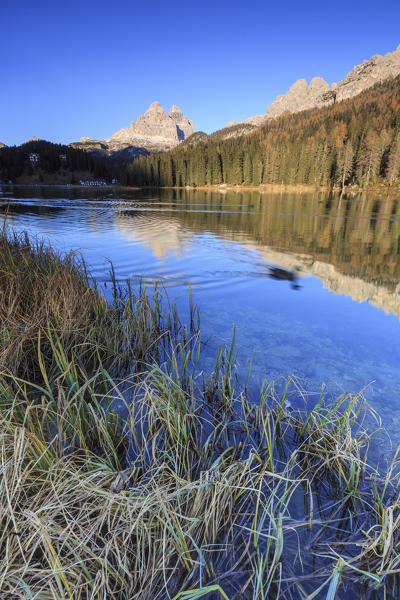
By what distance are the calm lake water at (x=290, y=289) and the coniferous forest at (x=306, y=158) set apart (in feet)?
209

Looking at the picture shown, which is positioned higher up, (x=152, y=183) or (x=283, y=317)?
(x=152, y=183)

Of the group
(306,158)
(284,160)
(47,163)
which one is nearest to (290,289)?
(306,158)

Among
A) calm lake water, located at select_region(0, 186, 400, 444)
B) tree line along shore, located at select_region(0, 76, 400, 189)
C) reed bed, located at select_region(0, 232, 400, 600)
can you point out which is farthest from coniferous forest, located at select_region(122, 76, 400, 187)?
reed bed, located at select_region(0, 232, 400, 600)

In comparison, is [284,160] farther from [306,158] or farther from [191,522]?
[191,522]

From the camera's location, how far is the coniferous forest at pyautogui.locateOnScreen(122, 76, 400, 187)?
228 feet

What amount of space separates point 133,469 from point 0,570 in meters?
0.94

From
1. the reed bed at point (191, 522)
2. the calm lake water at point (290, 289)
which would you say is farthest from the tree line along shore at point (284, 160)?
the reed bed at point (191, 522)

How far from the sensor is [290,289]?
28.6ft

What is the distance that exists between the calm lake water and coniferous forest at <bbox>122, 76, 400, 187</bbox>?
63842mm

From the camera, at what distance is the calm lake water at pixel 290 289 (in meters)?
4.56

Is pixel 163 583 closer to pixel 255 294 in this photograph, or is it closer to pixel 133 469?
pixel 133 469

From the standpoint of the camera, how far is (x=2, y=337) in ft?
12.5

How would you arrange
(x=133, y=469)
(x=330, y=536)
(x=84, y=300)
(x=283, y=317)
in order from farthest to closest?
(x=283, y=317), (x=84, y=300), (x=133, y=469), (x=330, y=536)

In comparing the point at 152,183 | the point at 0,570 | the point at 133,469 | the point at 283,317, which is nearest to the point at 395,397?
the point at 283,317
